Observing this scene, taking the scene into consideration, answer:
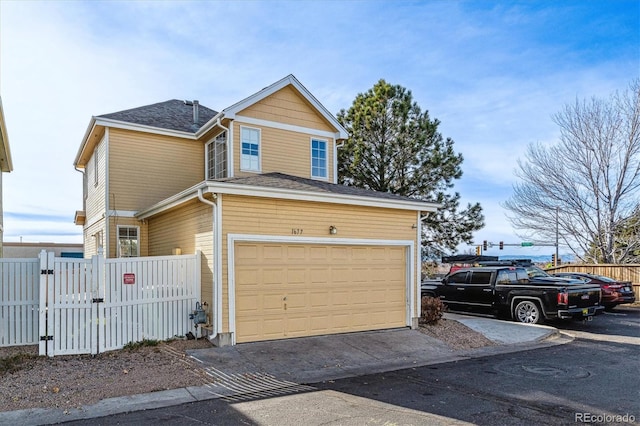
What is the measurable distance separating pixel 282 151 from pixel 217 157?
6.78ft

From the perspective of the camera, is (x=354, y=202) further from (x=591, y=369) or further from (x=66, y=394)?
(x=66, y=394)

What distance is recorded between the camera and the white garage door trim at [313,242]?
358 inches

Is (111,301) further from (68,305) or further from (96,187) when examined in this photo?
(96,187)

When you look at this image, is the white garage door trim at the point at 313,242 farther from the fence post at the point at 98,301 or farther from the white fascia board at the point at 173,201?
the fence post at the point at 98,301

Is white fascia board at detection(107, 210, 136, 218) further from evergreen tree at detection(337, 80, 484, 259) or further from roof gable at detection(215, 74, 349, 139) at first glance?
evergreen tree at detection(337, 80, 484, 259)

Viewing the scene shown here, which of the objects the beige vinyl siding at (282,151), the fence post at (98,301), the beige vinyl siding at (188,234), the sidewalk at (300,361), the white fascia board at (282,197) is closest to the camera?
the sidewalk at (300,361)

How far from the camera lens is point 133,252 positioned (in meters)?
13.6

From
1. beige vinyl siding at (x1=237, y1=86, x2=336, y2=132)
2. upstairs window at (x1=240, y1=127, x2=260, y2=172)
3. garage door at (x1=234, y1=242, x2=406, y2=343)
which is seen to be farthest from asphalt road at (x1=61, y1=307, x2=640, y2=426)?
beige vinyl siding at (x1=237, y1=86, x2=336, y2=132)

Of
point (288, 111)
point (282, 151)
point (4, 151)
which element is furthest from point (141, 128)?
point (4, 151)

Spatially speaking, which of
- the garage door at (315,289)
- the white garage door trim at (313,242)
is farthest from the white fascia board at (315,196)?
the garage door at (315,289)

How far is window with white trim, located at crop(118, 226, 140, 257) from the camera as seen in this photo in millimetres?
13516

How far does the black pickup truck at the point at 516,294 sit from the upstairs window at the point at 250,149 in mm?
8002

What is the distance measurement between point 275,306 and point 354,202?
3.15 meters

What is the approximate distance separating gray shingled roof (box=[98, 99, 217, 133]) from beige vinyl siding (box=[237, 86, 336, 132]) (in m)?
2.79
